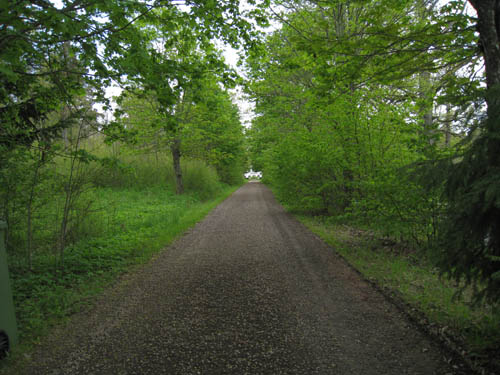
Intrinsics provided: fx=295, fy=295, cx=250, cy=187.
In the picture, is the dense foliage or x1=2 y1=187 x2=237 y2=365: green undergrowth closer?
the dense foliage

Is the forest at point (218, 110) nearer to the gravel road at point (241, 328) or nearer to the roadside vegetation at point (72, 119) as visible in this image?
the roadside vegetation at point (72, 119)

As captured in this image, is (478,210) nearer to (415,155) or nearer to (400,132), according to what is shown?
(415,155)

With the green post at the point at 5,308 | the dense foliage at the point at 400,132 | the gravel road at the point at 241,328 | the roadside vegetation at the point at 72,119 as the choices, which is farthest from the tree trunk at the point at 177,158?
the green post at the point at 5,308

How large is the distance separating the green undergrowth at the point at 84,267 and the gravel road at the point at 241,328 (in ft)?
1.07

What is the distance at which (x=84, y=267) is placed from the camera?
557 cm

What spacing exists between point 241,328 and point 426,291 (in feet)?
9.00

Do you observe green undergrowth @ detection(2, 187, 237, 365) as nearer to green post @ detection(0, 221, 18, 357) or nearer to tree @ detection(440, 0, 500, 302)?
green post @ detection(0, 221, 18, 357)

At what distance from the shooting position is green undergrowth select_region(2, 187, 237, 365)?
387 centimetres

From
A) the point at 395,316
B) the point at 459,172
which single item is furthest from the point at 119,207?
the point at 459,172

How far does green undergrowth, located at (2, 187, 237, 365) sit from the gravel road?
0.33 meters

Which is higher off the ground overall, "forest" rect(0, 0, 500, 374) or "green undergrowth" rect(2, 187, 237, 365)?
"forest" rect(0, 0, 500, 374)

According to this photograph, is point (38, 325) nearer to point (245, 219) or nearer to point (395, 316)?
point (395, 316)

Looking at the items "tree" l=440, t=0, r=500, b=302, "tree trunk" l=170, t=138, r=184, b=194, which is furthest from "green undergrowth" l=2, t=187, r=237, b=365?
"tree trunk" l=170, t=138, r=184, b=194

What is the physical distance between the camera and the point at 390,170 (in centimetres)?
594
